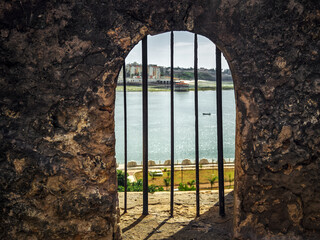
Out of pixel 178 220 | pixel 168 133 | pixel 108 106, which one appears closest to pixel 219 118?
pixel 178 220

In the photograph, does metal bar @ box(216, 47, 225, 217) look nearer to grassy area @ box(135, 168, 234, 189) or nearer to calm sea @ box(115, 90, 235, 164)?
grassy area @ box(135, 168, 234, 189)

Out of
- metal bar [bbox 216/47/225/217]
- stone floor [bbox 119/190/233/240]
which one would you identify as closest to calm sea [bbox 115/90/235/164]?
stone floor [bbox 119/190/233/240]

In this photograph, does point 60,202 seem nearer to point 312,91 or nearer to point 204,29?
point 204,29

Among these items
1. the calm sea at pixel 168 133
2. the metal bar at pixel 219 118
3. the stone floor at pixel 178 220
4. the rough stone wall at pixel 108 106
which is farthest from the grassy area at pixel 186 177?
the calm sea at pixel 168 133

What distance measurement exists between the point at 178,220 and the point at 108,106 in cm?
154

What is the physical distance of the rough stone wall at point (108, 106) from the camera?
2.35 m

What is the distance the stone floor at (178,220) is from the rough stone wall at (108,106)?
1.32 ft

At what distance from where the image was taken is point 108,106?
2.45m

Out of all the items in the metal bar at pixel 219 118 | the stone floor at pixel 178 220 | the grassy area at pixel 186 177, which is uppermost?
the metal bar at pixel 219 118

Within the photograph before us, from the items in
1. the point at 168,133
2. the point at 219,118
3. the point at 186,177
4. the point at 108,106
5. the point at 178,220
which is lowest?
the point at 186,177

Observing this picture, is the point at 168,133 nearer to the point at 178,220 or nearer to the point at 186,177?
the point at 186,177

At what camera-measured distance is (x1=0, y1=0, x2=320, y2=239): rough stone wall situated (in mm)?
2352

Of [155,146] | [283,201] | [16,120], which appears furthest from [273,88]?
[155,146]

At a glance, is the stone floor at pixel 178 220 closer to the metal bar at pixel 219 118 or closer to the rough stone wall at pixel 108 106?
the metal bar at pixel 219 118
